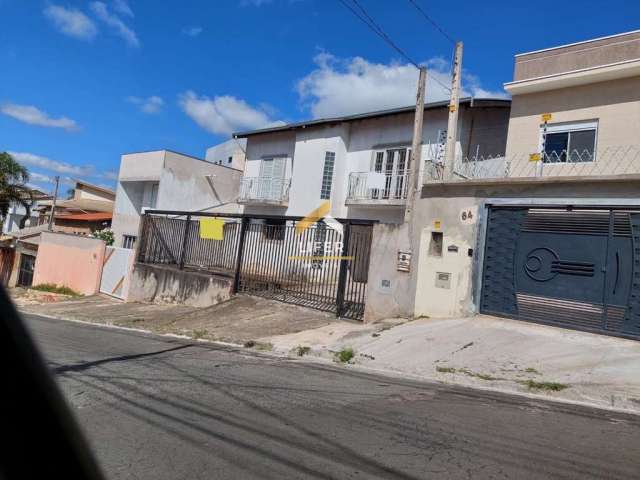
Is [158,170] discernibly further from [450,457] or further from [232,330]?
[450,457]

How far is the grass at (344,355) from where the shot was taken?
8945 millimetres

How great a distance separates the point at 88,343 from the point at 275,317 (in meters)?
4.49

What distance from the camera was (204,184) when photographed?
97.0 feet

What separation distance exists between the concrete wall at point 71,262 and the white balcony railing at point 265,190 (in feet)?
24.4

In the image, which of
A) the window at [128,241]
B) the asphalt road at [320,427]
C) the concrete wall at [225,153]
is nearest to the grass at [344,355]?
the asphalt road at [320,427]

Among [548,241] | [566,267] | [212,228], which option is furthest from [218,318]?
[566,267]

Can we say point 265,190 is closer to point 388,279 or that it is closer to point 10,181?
point 388,279

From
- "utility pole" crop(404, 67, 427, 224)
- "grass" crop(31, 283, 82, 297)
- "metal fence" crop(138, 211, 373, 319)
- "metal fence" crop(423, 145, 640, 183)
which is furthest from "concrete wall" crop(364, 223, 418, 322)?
"grass" crop(31, 283, 82, 297)

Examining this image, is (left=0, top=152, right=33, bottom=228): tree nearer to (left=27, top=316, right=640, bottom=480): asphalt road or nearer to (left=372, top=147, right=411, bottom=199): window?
(left=372, top=147, right=411, bottom=199): window

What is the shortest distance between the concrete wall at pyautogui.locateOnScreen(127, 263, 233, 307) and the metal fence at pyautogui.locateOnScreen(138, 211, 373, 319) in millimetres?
370

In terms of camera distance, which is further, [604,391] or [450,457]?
[604,391]

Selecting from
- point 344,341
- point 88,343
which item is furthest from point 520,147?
point 88,343

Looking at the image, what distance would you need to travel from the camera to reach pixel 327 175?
23.3m

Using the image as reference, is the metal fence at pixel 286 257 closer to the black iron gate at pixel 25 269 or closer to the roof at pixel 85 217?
the black iron gate at pixel 25 269
